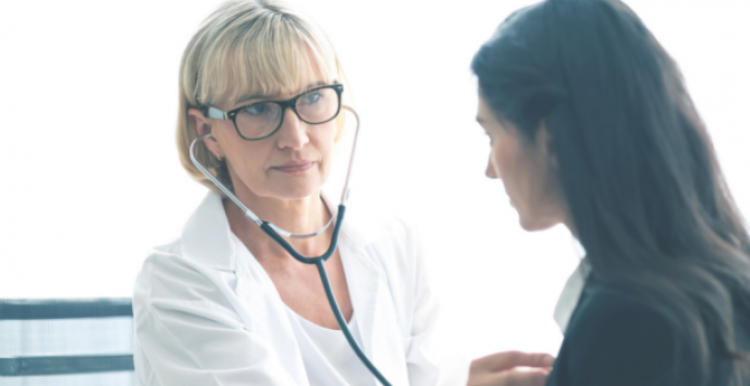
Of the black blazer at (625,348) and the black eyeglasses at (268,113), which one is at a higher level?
the black eyeglasses at (268,113)

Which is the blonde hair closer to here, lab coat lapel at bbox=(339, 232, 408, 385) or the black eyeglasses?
the black eyeglasses

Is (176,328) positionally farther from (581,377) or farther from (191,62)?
(581,377)

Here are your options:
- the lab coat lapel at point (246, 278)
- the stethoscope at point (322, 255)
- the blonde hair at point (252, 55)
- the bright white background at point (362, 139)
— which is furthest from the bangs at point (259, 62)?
the bright white background at point (362, 139)

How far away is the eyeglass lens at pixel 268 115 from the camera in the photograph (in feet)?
3.62

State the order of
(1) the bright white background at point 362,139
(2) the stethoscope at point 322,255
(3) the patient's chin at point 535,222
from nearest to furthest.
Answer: (3) the patient's chin at point 535,222 → (2) the stethoscope at point 322,255 → (1) the bright white background at point 362,139

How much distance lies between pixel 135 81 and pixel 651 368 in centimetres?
136

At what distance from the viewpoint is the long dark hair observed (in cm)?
63

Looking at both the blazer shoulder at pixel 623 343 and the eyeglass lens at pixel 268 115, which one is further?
Result: the eyeglass lens at pixel 268 115

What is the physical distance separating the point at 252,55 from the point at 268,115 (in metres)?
0.10

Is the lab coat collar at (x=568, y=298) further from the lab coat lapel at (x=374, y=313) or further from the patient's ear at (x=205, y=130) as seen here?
the patient's ear at (x=205, y=130)

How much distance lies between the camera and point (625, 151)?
0.64 metres

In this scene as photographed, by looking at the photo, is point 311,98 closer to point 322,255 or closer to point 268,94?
point 268,94

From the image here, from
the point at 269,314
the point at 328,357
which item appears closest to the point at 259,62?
the point at 269,314

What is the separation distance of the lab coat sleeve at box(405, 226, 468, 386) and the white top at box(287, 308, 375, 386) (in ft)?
0.44
